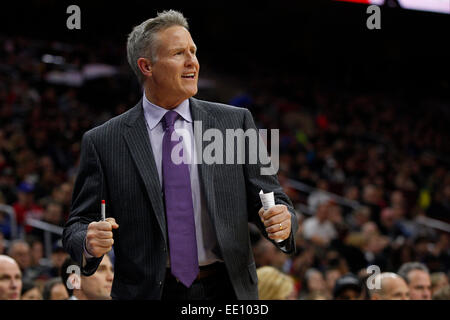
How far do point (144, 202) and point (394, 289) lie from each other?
2.13 metres

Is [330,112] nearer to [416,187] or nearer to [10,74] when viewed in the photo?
[416,187]

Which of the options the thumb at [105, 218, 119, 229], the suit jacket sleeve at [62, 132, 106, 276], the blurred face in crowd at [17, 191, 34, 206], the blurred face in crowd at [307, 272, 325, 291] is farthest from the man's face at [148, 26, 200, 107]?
the blurred face in crowd at [17, 191, 34, 206]

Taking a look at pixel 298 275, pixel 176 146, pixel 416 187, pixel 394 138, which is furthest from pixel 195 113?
pixel 394 138

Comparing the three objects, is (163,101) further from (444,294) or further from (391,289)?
(444,294)

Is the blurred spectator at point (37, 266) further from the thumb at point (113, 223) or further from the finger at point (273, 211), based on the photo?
the finger at point (273, 211)

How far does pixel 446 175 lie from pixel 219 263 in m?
8.53

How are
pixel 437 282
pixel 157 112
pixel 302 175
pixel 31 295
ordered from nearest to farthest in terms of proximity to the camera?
pixel 157 112, pixel 31 295, pixel 437 282, pixel 302 175

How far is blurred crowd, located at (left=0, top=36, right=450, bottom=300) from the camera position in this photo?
4168mm

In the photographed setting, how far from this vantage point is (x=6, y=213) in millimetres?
6066

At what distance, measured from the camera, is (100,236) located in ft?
5.44

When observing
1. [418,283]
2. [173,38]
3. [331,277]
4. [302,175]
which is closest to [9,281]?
[173,38]

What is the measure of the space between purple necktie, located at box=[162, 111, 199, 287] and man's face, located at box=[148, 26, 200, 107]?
20cm

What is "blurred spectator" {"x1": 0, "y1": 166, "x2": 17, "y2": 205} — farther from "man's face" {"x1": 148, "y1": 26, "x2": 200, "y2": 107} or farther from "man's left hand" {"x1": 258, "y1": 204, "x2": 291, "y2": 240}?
"man's left hand" {"x1": 258, "y1": 204, "x2": 291, "y2": 240}

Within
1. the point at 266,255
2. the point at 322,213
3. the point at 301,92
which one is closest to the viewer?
the point at 266,255
